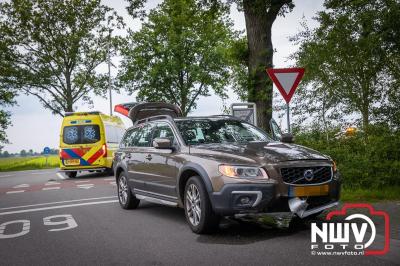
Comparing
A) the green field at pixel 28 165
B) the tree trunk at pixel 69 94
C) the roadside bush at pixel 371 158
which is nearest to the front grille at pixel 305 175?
the roadside bush at pixel 371 158

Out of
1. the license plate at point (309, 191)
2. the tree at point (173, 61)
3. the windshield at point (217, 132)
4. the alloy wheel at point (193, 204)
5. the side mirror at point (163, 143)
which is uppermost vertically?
the tree at point (173, 61)

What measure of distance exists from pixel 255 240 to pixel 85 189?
9271mm

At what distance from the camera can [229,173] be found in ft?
21.0

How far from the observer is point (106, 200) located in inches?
456

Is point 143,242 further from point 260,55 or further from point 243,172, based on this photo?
point 260,55

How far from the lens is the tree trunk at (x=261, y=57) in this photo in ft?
47.1

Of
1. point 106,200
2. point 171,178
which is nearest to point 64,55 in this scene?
point 106,200

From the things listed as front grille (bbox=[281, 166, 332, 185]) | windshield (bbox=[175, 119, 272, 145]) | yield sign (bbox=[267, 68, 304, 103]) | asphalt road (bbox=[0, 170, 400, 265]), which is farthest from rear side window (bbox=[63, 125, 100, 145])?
front grille (bbox=[281, 166, 332, 185])

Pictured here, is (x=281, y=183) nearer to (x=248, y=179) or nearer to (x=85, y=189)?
(x=248, y=179)

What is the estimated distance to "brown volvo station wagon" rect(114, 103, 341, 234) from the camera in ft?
20.6

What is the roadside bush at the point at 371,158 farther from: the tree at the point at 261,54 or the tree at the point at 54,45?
the tree at the point at 54,45

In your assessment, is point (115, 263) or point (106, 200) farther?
point (106, 200)

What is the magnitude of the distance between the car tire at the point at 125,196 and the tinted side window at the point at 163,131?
1555 millimetres

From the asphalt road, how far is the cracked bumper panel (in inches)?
16.5
